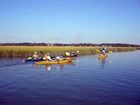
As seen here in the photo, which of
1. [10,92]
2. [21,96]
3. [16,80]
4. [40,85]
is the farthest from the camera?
[16,80]

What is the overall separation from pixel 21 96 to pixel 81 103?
4393mm

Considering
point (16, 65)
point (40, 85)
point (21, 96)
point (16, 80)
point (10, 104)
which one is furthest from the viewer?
point (16, 65)

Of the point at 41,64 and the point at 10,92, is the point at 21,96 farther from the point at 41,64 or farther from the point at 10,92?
the point at 41,64

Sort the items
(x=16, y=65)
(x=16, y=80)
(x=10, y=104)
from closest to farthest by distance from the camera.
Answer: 1. (x=10, y=104)
2. (x=16, y=80)
3. (x=16, y=65)

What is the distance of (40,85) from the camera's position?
829 inches

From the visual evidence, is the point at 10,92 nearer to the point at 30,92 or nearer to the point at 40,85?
the point at 30,92

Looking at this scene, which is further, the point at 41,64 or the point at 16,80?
the point at 41,64

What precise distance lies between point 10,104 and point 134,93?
904 cm

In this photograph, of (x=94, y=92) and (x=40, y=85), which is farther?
(x=40, y=85)

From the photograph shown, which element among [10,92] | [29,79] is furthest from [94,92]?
[29,79]

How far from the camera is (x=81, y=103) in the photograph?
602 inches

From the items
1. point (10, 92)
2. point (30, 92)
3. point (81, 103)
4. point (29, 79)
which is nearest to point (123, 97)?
point (81, 103)

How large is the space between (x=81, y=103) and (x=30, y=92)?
187 inches

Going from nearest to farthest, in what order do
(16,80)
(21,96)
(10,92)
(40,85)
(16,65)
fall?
(21,96), (10,92), (40,85), (16,80), (16,65)
